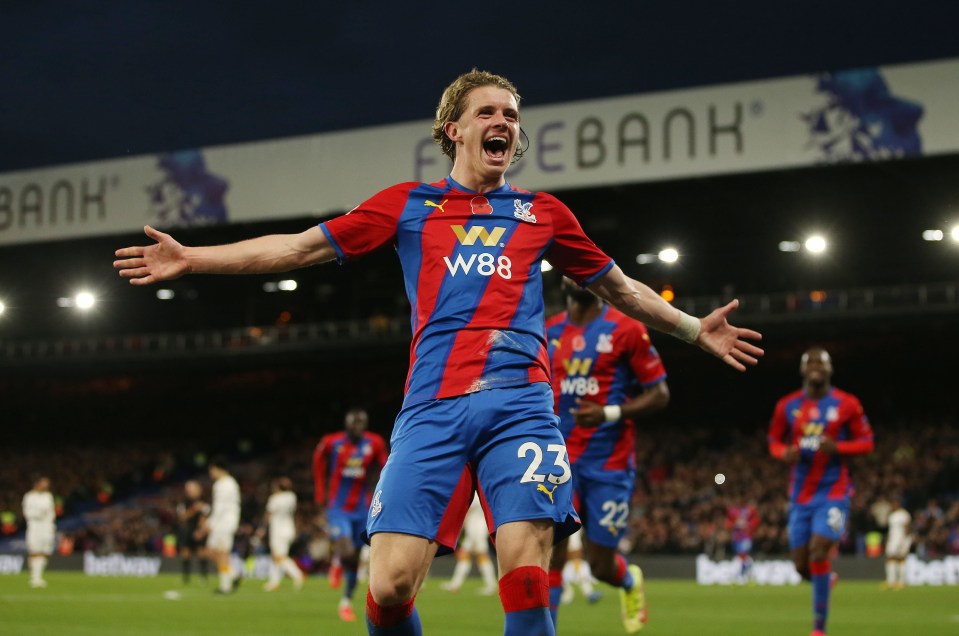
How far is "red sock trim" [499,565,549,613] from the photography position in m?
4.20

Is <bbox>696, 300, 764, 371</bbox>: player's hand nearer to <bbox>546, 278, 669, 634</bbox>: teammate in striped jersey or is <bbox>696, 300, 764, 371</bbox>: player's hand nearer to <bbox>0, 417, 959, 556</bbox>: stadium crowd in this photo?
<bbox>546, 278, 669, 634</bbox>: teammate in striped jersey

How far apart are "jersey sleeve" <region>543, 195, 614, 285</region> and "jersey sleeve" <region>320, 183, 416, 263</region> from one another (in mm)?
588

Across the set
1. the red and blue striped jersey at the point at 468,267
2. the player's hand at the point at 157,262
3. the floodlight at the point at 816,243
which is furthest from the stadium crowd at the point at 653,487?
the player's hand at the point at 157,262

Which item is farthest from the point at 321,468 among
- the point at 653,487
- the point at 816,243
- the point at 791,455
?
the point at 816,243

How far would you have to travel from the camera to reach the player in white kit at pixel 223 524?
19.3m

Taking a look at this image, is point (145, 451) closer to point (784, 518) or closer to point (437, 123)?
point (784, 518)

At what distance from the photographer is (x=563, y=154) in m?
28.7

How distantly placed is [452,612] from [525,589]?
10381mm

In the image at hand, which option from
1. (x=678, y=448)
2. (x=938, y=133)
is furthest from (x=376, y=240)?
(x=678, y=448)

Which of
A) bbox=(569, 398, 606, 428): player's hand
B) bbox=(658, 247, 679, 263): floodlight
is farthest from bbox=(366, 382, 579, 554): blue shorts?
bbox=(658, 247, 679, 263): floodlight

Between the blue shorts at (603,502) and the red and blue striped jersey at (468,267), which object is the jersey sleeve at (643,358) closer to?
the blue shorts at (603,502)

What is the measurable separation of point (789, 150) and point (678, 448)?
1097cm

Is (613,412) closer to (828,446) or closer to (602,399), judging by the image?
(602,399)

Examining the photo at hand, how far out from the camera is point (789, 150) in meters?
26.7
